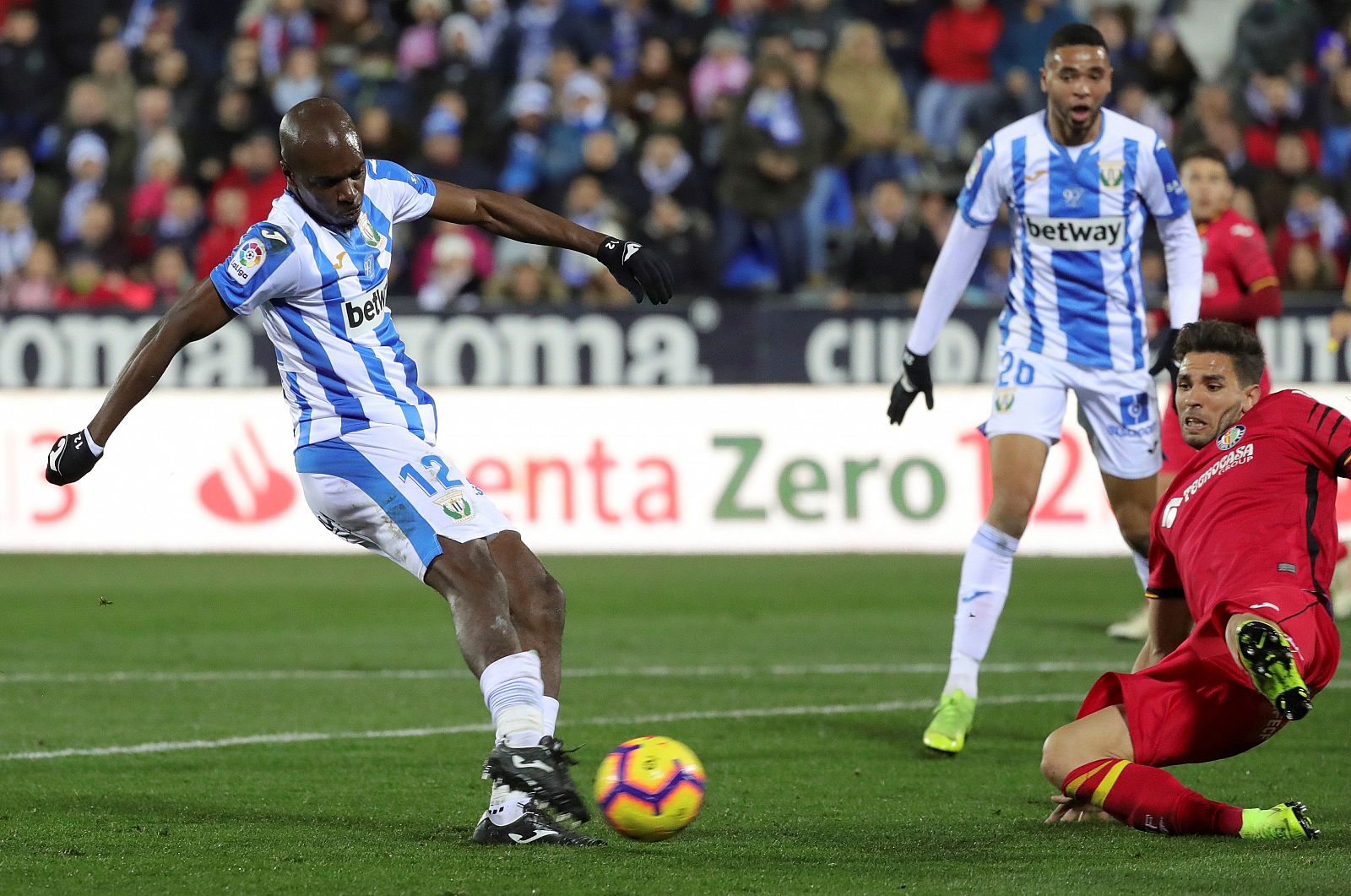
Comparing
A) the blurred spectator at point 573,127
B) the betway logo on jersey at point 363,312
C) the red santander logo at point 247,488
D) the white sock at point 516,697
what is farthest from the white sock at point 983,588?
the blurred spectator at point 573,127

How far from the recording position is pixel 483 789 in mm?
6297

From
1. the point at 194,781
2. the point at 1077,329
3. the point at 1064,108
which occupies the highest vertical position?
the point at 1064,108

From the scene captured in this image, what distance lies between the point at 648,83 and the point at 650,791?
13255 mm

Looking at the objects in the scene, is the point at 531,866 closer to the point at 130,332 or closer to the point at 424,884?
the point at 424,884

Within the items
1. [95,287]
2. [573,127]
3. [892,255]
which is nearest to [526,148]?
[573,127]

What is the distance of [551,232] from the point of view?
6.00m

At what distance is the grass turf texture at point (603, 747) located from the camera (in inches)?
197

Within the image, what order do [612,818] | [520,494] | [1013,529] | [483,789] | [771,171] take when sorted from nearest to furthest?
[612,818] → [483,789] → [1013,529] → [520,494] → [771,171]

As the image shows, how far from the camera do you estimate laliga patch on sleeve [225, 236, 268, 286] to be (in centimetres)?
536

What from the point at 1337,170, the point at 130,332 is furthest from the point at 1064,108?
the point at 1337,170

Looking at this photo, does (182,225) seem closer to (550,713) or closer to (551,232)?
(551,232)

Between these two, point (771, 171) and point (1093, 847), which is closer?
point (1093, 847)

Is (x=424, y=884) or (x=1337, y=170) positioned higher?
(x=1337, y=170)

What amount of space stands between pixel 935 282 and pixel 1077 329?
1.88ft
